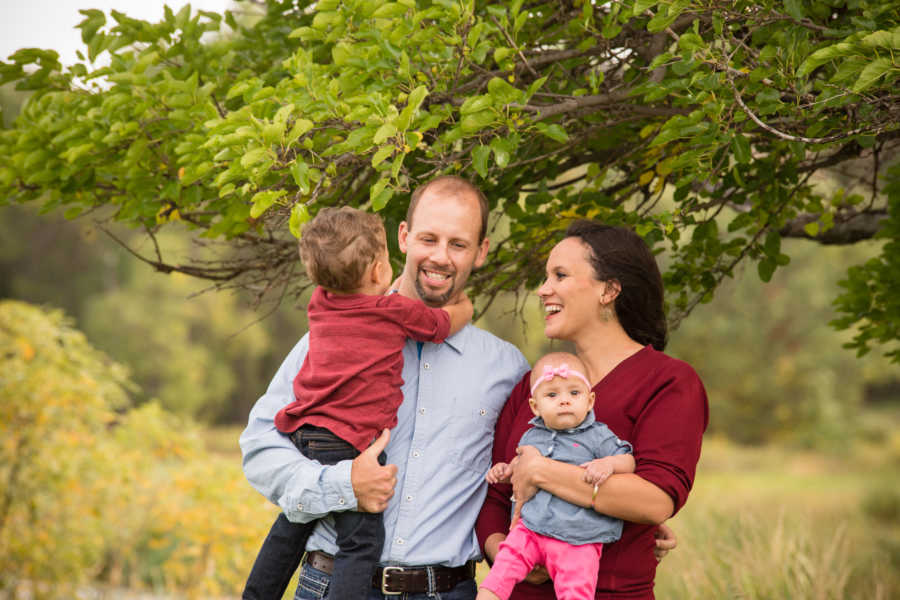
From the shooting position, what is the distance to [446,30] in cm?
274

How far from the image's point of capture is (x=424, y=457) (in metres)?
2.34

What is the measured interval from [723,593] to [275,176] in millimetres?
3789

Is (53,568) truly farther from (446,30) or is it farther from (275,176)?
(446,30)

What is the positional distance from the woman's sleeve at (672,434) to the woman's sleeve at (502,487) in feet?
1.12

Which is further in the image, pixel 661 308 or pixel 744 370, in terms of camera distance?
pixel 744 370

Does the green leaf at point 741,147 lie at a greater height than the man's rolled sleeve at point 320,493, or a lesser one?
greater

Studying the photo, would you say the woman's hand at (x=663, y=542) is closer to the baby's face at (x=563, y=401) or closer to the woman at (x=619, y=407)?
the woman at (x=619, y=407)

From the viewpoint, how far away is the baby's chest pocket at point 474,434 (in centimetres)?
235

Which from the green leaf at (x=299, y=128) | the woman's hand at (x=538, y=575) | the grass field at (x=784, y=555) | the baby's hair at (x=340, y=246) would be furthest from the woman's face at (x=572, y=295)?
the grass field at (x=784, y=555)

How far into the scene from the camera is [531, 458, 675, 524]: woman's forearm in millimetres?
2020

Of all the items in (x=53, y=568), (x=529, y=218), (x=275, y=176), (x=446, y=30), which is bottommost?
(x=53, y=568)

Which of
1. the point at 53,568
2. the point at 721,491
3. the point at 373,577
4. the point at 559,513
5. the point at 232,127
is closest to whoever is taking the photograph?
the point at 559,513

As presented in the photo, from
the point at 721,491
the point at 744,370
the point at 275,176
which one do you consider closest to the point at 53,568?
the point at 275,176

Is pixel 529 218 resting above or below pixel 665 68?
below
